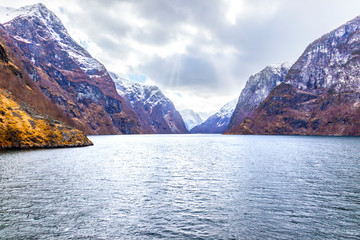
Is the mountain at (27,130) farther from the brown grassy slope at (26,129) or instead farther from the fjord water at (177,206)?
the fjord water at (177,206)

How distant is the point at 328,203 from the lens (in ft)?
68.7

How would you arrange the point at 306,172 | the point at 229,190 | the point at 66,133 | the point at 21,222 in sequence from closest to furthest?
the point at 21,222
the point at 229,190
the point at 306,172
the point at 66,133

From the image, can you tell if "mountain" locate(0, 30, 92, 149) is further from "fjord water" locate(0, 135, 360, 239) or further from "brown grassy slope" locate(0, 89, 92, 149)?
"fjord water" locate(0, 135, 360, 239)

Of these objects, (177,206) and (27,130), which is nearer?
(177,206)

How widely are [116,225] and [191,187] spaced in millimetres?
13105

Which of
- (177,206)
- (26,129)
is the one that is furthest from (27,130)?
(177,206)

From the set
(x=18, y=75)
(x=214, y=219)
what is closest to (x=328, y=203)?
(x=214, y=219)

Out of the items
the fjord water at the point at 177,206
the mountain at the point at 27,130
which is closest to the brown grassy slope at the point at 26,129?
the mountain at the point at 27,130

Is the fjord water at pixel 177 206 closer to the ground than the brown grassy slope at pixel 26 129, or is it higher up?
closer to the ground

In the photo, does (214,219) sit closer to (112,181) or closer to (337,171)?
(112,181)

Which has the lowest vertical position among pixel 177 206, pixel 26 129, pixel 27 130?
pixel 177 206

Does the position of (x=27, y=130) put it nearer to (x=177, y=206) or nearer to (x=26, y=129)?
(x=26, y=129)

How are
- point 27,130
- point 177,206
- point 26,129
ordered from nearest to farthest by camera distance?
point 177,206 < point 26,129 < point 27,130

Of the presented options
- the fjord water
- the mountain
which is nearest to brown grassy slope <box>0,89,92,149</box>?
the mountain
